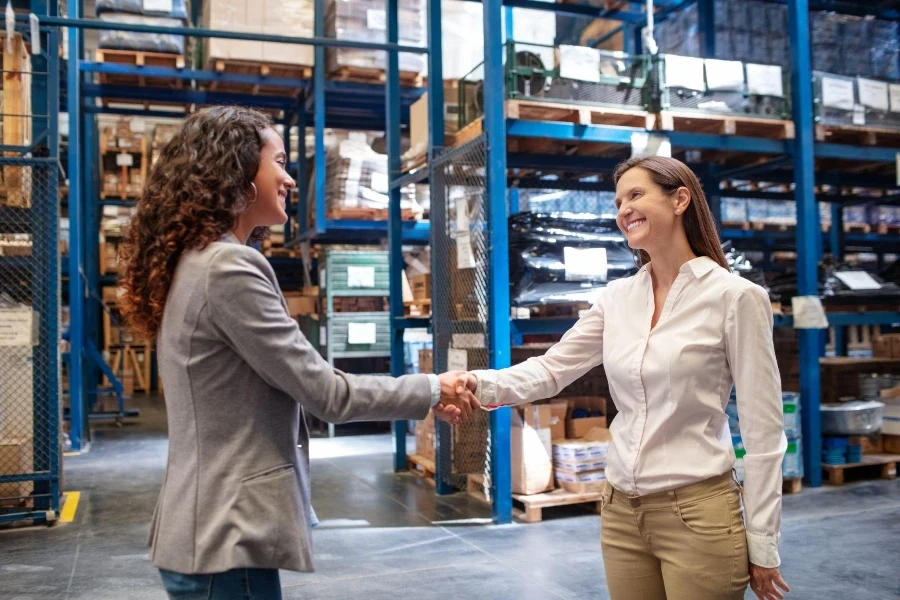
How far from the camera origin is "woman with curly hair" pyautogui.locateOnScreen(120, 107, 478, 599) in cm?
167

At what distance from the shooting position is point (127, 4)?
969 centimetres

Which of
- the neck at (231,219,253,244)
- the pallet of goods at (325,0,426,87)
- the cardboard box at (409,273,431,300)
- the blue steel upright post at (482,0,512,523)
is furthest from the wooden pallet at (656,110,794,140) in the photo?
the neck at (231,219,253,244)

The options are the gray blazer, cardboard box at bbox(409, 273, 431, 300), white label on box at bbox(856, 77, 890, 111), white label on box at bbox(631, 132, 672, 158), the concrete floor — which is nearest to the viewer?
the gray blazer

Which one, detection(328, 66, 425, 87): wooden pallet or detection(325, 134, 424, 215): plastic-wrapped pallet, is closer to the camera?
detection(325, 134, 424, 215): plastic-wrapped pallet

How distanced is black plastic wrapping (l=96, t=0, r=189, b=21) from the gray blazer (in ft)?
30.2

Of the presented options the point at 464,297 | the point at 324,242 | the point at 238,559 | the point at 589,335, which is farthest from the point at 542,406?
the point at 324,242

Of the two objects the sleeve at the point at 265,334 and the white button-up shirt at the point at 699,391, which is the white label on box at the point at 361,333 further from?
the sleeve at the point at 265,334

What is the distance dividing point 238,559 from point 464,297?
478 centimetres

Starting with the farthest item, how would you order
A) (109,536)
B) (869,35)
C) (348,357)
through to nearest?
(348,357), (869,35), (109,536)

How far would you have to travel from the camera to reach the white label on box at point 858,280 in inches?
288

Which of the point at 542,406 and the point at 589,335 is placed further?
the point at 542,406

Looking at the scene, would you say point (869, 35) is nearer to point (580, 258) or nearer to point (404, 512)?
point (580, 258)

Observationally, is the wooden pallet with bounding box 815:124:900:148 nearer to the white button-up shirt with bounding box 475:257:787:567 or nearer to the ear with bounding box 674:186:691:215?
the ear with bounding box 674:186:691:215

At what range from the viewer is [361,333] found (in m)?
10.1
